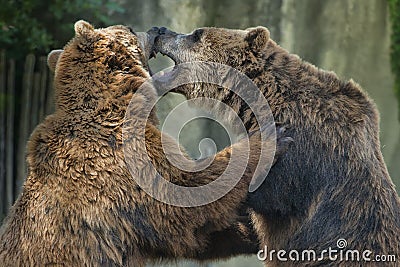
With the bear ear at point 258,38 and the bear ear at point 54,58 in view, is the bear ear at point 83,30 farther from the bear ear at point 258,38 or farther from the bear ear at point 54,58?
the bear ear at point 258,38

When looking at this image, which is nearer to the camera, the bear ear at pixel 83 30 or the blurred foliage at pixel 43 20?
the bear ear at pixel 83 30

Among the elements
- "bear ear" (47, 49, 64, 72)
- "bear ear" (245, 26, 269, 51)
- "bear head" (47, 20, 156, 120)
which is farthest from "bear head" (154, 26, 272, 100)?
"bear ear" (47, 49, 64, 72)

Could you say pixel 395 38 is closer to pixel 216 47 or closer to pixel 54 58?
pixel 216 47

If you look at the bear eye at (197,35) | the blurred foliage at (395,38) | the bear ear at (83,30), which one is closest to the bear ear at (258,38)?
the bear eye at (197,35)

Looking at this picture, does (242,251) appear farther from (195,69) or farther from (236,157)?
(195,69)

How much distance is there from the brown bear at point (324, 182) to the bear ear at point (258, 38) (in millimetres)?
221

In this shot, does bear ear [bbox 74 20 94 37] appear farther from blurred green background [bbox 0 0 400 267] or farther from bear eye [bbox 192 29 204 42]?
blurred green background [bbox 0 0 400 267]

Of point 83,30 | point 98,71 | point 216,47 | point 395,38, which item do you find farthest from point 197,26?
point 98,71

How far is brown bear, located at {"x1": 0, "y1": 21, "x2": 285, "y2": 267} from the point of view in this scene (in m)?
4.95

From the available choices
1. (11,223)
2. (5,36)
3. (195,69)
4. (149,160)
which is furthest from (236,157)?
(5,36)

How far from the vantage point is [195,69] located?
19.1ft

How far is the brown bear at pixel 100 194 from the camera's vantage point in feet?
16.2

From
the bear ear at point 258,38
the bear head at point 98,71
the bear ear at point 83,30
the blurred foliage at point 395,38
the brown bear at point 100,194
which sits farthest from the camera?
the blurred foliage at point 395,38

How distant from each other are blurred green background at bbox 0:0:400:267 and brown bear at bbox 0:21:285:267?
4126mm
